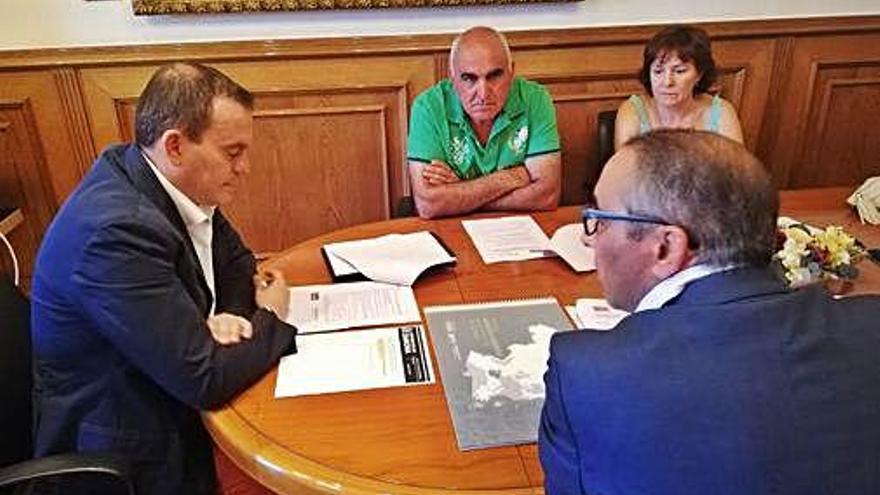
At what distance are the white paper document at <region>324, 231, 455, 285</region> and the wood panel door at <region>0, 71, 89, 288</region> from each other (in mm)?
1536

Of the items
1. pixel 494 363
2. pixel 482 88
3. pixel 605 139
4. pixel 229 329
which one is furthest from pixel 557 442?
pixel 605 139

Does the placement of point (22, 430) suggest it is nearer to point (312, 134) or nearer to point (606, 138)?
point (312, 134)

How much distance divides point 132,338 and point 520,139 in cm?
139

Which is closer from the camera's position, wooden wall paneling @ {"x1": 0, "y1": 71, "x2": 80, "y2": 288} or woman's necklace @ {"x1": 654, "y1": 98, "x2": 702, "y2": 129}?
woman's necklace @ {"x1": 654, "y1": 98, "x2": 702, "y2": 129}

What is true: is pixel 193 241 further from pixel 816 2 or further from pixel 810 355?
pixel 816 2

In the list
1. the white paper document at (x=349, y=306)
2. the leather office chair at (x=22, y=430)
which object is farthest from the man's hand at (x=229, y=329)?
the leather office chair at (x=22, y=430)

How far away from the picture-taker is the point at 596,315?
4.52ft

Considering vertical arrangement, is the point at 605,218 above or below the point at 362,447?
above

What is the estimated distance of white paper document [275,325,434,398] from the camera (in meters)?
1.19

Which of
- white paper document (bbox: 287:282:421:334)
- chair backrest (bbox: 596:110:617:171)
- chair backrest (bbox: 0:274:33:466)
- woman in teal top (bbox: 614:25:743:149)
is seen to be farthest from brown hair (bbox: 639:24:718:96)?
chair backrest (bbox: 0:274:33:466)

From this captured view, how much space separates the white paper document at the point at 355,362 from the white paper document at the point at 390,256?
218 millimetres

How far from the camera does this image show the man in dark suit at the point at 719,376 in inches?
27.8

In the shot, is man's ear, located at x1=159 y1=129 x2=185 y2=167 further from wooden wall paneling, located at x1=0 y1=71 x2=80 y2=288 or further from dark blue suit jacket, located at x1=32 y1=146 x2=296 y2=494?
wooden wall paneling, located at x1=0 y1=71 x2=80 y2=288

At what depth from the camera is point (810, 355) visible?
731 millimetres
